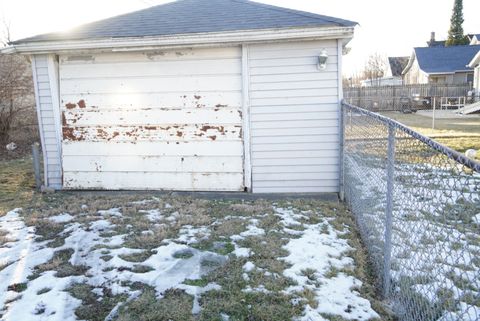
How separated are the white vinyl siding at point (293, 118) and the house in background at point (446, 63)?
26940 mm

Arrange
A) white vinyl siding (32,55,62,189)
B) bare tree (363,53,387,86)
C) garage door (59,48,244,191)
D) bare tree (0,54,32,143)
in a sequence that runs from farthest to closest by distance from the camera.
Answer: bare tree (363,53,387,86) < bare tree (0,54,32,143) < white vinyl siding (32,55,62,189) < garage door (59,48,244,191)

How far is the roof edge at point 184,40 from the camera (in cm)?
499

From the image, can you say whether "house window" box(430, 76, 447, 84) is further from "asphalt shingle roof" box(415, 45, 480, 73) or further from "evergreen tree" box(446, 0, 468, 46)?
"evergreen tree" box(446, 0, 468, 46)

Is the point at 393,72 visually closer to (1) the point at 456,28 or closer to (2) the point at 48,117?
(1) the point at 456,28

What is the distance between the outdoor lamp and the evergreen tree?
37251 millimetres

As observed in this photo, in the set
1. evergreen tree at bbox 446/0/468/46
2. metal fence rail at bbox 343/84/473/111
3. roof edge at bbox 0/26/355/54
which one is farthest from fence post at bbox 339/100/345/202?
evergreen tree at bbox 446/0/468/46

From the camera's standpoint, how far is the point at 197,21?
5723 millimetres

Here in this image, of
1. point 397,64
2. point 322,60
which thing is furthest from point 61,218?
point 397,64

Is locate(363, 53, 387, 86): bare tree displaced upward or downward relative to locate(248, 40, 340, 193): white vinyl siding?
upward

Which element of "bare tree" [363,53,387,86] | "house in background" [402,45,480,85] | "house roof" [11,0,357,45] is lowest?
"house roof" [11,0,357,45]

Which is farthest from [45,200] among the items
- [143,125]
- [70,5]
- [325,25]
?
[70,5]

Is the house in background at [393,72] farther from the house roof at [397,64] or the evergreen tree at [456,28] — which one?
the evergreen tree at [456,28]

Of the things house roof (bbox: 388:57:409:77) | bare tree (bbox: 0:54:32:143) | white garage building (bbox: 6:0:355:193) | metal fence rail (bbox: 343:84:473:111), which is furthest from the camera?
house roof (bbox: 388:57:409:77)

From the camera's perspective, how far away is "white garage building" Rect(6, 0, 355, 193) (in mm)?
5281
